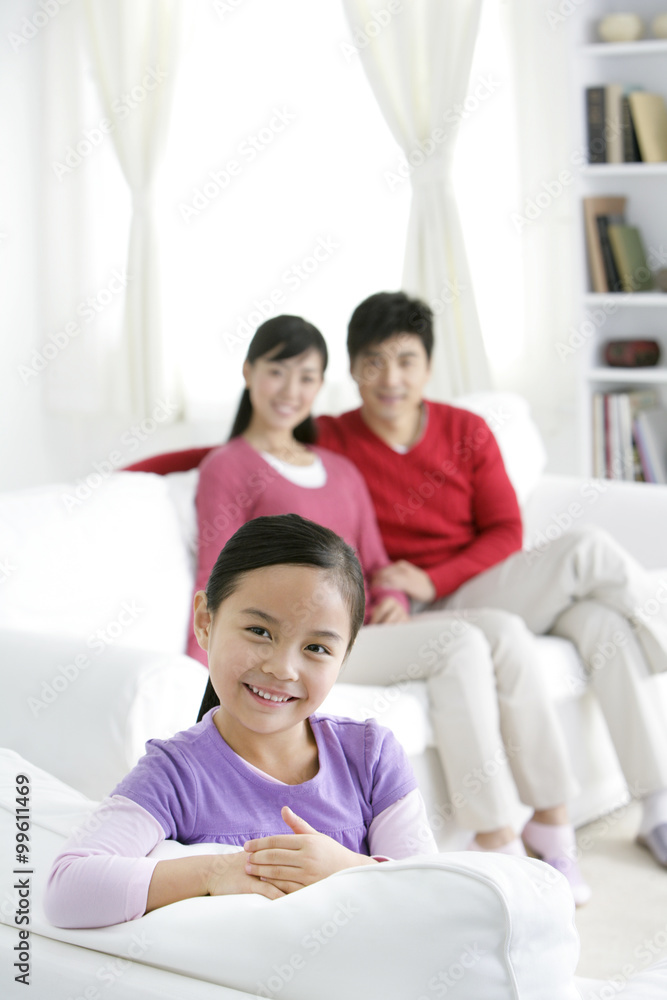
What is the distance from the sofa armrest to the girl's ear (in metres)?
1.74

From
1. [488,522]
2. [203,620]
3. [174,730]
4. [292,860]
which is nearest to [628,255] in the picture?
[488,522]

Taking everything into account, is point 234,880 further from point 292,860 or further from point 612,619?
point 612,619

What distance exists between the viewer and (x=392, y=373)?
91.3 inches

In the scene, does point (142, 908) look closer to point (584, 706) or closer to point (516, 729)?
point (516, 729)

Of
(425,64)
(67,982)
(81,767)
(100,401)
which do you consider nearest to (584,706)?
(81,767)

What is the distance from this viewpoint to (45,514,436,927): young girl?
3.07 ft

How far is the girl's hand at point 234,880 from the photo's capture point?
0.84m

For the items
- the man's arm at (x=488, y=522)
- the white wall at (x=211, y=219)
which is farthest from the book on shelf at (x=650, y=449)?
the man's arm at (x=488, y=522)

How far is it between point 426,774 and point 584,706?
19.1 inches

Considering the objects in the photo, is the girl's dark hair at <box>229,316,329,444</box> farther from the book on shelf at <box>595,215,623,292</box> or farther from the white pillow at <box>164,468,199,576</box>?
the book on shelf at <box>595,215,623,292</box>

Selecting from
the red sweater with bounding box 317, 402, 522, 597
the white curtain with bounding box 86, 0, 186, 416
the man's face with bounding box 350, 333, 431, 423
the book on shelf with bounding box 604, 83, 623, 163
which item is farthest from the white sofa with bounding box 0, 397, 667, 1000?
the white curtain with bounding box 86, 0, 186, 416

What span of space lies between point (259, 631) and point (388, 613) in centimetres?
120

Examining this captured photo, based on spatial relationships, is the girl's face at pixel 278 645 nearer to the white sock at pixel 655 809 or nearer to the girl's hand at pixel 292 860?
the girl's hand at pixel 292 860

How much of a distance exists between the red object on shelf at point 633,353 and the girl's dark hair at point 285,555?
267 cm
